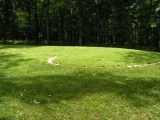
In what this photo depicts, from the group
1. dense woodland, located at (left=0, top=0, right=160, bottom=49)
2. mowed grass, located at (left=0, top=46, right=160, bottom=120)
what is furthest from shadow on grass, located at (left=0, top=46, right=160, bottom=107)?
dense woodland, located at (left=0, top=0, right=160, bottom=49)

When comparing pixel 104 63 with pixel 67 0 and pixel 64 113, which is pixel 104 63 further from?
pixel 67 0

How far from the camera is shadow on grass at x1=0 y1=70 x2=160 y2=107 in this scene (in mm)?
10914

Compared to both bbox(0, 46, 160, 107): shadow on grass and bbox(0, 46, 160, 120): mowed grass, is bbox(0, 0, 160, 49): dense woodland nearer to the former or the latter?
bbox(0, 46, 160, 120): mowed grass

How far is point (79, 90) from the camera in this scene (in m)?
12.4

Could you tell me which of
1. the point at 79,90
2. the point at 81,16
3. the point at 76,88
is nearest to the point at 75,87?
the point at 76,88

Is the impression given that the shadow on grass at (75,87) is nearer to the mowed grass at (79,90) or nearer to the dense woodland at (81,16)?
the mowed grass at (79,90)

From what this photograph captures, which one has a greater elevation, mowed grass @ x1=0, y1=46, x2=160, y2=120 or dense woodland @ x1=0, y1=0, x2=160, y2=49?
dense woodland @ x1=0, y1=0, x2=160, y2=49

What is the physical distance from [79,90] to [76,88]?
1.45 ft

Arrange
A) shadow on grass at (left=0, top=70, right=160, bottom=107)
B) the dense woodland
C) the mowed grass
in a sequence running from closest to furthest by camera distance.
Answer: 1. the mowed grass
2. shadow on grass at (left=0, top=70, right=160, bottom=107)
3. the dense woodland

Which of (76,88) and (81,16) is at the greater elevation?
(81,16)

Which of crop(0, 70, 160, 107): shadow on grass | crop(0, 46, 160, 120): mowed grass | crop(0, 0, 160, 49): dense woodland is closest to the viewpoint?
crop(0, 46, 160, 120): mowed grass

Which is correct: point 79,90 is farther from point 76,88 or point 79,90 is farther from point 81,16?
point 81,16

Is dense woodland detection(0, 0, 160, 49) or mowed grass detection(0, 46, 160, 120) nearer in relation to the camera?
mowed grass detection(0, 46, 160, 120)

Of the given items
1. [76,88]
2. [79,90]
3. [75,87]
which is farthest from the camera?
[75,87]
